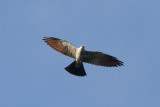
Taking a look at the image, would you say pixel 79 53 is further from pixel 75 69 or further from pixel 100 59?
pixel 100 59

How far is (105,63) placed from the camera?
1159 cm

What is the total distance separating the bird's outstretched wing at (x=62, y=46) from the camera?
1135 centimetres

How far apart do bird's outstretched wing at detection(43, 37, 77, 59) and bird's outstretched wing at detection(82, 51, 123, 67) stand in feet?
2.13

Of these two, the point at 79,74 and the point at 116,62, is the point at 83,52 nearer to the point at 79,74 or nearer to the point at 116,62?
the point at 79,74

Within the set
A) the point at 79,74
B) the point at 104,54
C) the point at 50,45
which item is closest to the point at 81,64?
the point at 79,74

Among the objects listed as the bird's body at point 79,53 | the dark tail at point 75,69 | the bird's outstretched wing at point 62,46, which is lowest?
the dark tail at point 75,69

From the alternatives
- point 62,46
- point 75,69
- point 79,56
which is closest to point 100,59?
point 79,56

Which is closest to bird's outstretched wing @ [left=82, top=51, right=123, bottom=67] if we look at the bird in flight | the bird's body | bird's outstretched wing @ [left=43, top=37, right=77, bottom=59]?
the bird in flight

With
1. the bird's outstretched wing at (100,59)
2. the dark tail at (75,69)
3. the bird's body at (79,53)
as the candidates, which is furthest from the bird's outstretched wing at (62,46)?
the bird's outstretched wing at (100,59)

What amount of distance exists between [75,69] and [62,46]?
1.39m

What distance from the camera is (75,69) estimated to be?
1115 centimetres

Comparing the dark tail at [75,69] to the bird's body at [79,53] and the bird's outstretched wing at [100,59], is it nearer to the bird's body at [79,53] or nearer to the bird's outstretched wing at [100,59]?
the bird's body at [79,53]

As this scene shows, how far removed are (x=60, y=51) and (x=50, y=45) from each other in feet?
2.18

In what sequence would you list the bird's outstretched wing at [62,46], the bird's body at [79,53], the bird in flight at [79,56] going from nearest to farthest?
the bird's body at [79,53] < the bird in flight at [79,56] < the bird's outstretched wing at [62,46]
